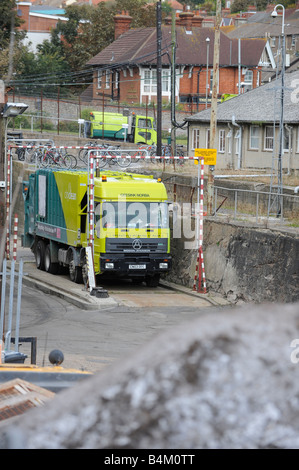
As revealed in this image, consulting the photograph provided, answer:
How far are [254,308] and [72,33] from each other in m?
84.3

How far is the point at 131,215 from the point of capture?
21688 mm

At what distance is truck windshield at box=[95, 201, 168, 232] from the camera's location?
848 inches

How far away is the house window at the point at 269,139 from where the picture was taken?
1443 inches

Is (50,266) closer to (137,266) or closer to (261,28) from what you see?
(137,266)

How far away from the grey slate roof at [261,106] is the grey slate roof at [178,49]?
25539mm

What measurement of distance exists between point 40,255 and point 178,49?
45.1m

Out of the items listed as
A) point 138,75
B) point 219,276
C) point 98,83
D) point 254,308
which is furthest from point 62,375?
point 98,83

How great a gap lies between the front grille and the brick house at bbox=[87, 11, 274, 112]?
4337 centimetres

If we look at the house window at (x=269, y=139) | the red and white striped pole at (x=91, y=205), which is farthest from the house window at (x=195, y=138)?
the red and white striped pole at (x=91, y=205)

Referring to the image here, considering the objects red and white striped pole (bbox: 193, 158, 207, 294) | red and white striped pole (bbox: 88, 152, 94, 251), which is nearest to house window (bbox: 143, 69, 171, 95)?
red and white striped pole (bbox: 193, 158, 207, 294)

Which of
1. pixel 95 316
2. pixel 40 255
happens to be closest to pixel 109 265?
pixel 95 316

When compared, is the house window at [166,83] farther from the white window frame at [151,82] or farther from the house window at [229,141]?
the house window at [229,141]

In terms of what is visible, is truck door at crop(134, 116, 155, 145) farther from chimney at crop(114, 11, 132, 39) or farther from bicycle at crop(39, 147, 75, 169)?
chimney at crop(114, 11, 132, 39)

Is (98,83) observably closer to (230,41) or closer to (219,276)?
(230,41)
